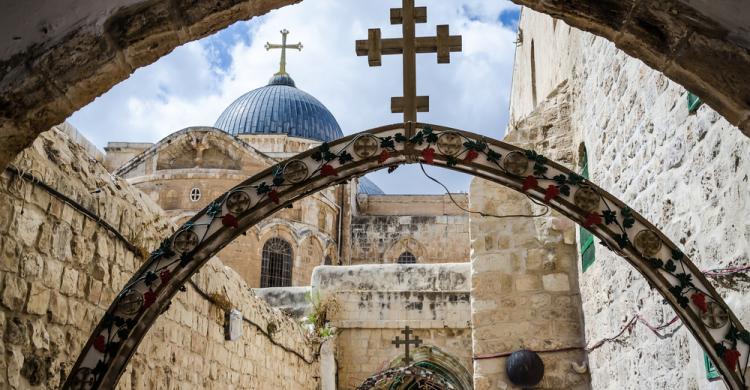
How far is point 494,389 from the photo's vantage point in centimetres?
808

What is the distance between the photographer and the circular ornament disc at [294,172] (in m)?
3.85

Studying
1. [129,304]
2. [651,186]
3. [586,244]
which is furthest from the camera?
[586,244]

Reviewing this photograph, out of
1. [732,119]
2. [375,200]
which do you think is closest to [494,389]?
[732,119]

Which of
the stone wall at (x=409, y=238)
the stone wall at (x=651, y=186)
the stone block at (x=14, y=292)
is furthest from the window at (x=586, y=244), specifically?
the stone wall at (x=409, y=238)

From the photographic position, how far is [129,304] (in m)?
3.64

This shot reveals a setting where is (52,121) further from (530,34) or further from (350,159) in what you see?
(530,34)

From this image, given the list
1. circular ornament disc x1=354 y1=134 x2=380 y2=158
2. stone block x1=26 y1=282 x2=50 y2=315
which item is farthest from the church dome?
circular ornament disc x1=354 y1=134 x2=380 y2=158

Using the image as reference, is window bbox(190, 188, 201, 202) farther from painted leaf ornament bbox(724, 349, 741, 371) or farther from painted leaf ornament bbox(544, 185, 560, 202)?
painted leaf ornament bbox(724, 349, 741, 371)

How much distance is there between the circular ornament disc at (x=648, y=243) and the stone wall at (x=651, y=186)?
481 millimetres

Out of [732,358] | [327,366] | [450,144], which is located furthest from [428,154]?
[327,366]

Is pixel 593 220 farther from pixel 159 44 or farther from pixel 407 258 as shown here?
pixel 407 258

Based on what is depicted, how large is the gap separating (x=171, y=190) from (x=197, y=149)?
4.45 ft

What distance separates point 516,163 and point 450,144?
36cm

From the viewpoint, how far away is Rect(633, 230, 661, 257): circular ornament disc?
3.53 metres
